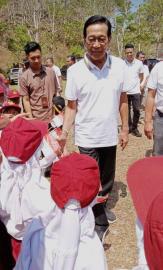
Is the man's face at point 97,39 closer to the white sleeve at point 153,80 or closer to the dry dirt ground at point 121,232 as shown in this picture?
the white sleeve at point 153,80

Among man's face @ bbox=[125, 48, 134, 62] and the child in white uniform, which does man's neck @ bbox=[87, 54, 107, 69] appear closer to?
the child in white uniform

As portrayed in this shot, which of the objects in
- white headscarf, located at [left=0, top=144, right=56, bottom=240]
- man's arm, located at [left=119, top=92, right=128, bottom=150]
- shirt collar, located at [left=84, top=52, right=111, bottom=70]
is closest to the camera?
white headscarf, located at [left=0, top=144, right=56, bottom=240]

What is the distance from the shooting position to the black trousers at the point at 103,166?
2.97 m

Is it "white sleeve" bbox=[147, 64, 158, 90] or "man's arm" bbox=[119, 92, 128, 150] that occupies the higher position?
"white sleeve" bbox=[147, 64, 158, 90]

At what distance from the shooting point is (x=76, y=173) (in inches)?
70.1

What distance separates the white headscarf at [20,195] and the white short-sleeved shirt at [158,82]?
5.61 ft

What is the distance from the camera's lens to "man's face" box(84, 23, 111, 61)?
270 centimetres

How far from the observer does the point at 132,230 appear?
322 centimetres

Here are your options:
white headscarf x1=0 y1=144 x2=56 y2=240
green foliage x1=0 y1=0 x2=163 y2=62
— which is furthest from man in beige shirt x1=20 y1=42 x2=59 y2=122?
green foliage x1=0 y1=0 x2=163 y2=62

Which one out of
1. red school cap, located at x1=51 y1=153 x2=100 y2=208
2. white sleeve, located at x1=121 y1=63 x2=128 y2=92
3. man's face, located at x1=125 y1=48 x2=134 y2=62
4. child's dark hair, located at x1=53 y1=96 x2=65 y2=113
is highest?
white sleeve, located at x1=121 y1=63 x2=128 y2=92

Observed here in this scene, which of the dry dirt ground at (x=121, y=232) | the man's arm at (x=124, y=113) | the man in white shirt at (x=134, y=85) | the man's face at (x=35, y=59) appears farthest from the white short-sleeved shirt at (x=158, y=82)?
the man in white shirt at (x=134, y=85)

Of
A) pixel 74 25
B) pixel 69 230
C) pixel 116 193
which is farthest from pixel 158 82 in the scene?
pixel 74 25

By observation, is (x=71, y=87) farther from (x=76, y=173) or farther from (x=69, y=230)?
(x=69, y=230)

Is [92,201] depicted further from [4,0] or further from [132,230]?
[4,0]
